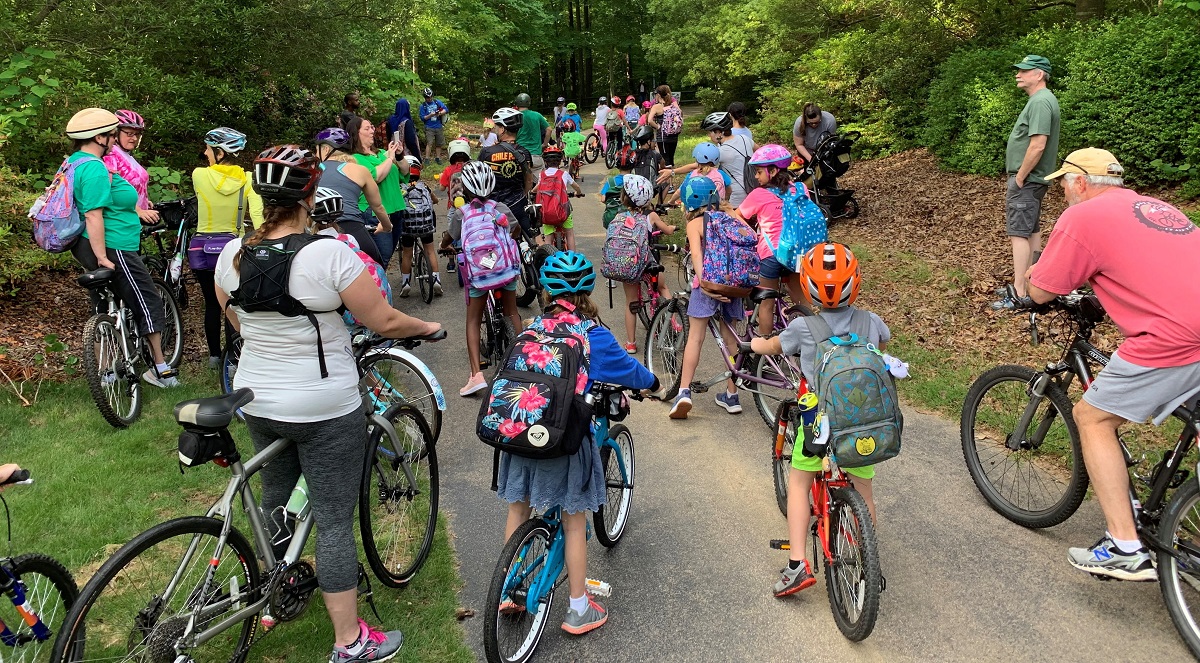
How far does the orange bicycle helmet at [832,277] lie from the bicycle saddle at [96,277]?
5.18 meters

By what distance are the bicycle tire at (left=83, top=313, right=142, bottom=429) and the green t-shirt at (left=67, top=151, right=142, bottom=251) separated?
610mm

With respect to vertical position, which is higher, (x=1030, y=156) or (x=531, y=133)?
(x=1030, y=156)

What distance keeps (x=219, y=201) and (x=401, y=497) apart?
347 cm

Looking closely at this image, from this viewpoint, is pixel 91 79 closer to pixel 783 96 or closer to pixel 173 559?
pixel 173 559

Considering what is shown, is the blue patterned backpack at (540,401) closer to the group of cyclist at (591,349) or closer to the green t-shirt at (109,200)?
the group of cyclist at (591,349)

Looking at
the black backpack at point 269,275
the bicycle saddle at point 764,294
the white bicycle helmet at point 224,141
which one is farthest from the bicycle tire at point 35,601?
the bicycle saddle at point 764,294

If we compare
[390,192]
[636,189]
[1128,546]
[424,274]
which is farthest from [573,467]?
[424,274]

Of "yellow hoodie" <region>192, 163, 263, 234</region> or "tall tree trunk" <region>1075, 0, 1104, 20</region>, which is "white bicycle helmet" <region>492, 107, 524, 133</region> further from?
"tall tree trunk" <region>1075, 0, 1104, 20</region>

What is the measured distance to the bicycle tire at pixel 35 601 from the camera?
3076 millimetres

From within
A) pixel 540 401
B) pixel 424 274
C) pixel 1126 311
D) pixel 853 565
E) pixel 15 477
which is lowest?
pixel 424 274

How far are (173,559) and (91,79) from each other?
27.1 feet

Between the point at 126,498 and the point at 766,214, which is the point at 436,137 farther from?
the point at 126,498

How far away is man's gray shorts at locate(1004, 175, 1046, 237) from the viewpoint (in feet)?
23.6

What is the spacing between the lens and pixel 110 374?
6109 millimetres
